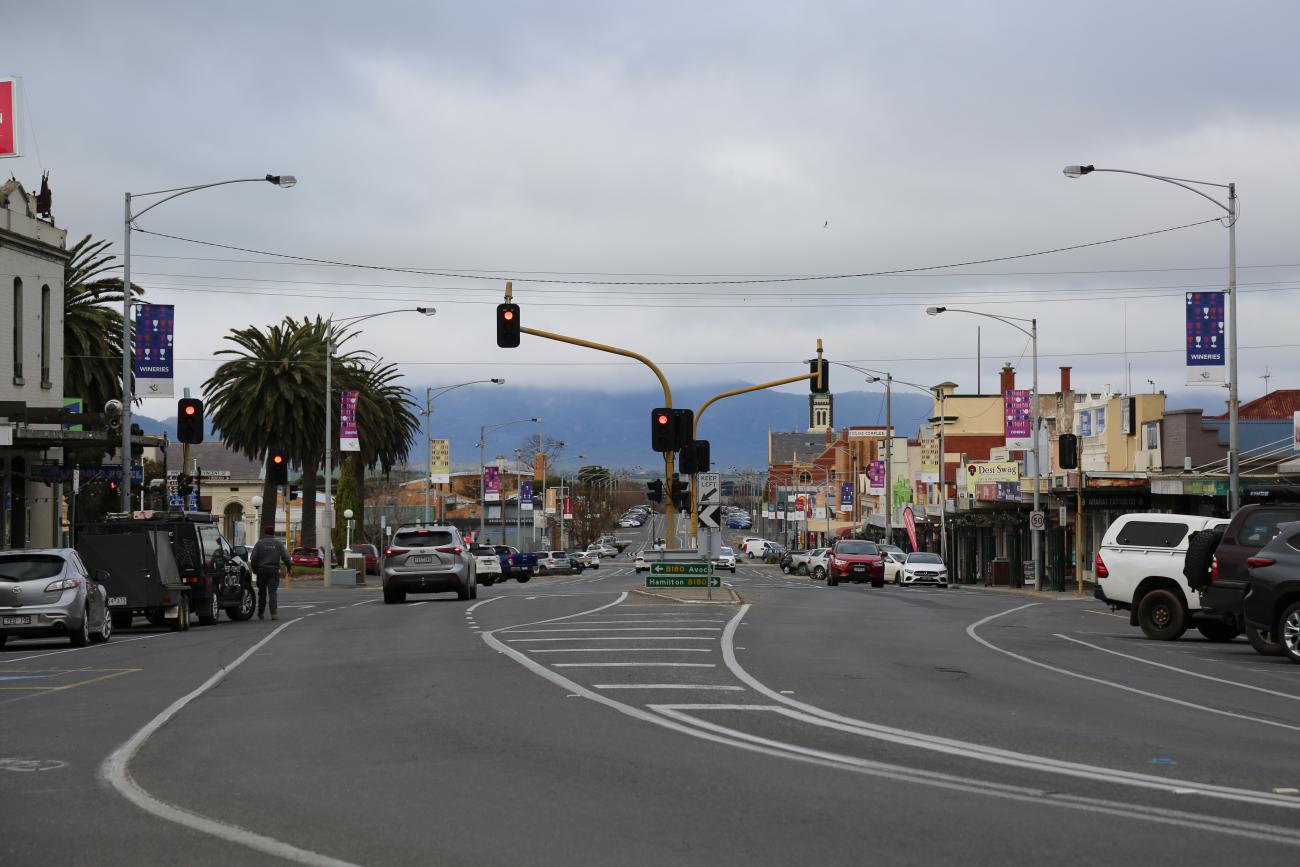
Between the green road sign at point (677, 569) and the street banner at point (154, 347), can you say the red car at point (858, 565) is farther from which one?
the street banner at point (154, 347)

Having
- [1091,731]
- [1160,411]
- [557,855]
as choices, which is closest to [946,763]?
[1091,731]

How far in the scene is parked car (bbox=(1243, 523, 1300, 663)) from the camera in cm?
2022

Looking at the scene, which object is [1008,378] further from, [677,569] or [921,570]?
[677,569]

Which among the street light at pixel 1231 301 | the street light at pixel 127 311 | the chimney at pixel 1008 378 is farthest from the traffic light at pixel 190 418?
the chimney at pixel 1008 378

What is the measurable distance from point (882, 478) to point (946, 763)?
7757cm

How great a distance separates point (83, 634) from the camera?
2355cm

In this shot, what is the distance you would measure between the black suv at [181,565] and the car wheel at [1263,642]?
18.1 m

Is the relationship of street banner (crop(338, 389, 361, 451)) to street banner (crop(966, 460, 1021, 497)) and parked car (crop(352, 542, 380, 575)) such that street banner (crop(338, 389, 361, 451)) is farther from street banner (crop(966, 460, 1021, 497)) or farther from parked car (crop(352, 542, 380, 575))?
street banner (crop(966, 460, 1021, 497))

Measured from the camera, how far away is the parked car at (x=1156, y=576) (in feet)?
80.3

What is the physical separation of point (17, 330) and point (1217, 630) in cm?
3249

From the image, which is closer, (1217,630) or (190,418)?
(1217,630)

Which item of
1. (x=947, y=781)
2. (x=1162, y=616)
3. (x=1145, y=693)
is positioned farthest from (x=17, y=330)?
(x=947, y=781)

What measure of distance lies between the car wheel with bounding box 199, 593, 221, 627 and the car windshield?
21.2 feet

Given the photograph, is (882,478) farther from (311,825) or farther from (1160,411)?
(311,825)
